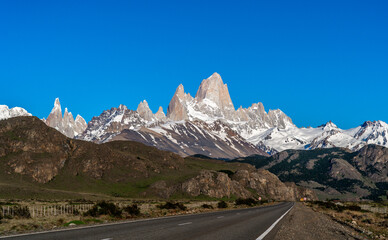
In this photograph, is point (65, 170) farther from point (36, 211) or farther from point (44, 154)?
point (36, 211)

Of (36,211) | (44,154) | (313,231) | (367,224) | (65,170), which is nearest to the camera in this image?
(313,231)

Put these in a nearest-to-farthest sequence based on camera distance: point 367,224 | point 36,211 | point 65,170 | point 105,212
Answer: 1. point 105,212
2. point 367,224
3. point 36,211
4. point 65,170

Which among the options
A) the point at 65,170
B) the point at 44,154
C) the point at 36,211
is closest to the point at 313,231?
the point at 36,211

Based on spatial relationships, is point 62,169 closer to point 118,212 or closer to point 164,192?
point 164,192

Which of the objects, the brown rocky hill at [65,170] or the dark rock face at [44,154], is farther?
the dark rock face at [44,154]

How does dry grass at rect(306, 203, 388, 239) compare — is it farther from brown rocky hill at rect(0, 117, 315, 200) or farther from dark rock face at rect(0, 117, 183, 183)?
dark rock face at rect(0, 117, 183, 183)

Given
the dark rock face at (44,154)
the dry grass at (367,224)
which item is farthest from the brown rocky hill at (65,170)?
the dry grass at (367,224)

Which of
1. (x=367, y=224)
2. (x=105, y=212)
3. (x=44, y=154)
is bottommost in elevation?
(x=367, y=224)

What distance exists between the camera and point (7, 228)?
87.4ft

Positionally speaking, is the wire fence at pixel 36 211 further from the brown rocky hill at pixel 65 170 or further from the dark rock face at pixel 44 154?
the dark rock face at pixel 44 154

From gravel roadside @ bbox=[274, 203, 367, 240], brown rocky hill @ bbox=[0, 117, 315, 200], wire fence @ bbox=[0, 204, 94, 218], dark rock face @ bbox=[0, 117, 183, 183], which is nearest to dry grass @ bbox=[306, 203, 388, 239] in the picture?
gravel roadside @ bbox=[274, 203, 367, 240]

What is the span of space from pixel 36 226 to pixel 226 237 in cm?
1498

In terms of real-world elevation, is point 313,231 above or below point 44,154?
below

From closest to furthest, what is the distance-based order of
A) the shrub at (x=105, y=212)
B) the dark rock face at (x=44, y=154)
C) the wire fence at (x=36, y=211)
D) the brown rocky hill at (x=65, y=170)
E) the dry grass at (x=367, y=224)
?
the dry grass at (x=367, y=224) → the wire fence at (x=36, y=211) → the shrub at (x=105, y=212) → the brown rocky hill at (x=65, y=170) → the dark rock face at (x=44, y=154)
